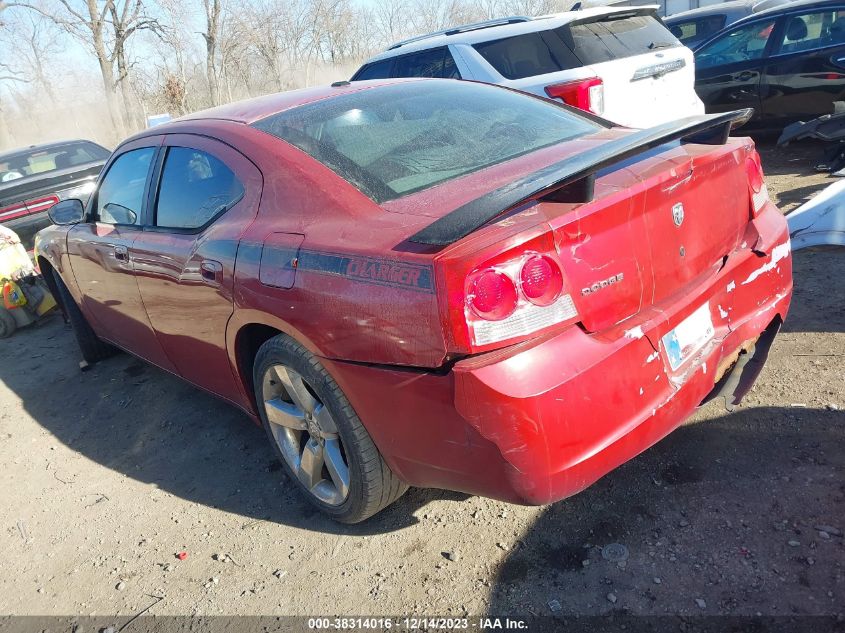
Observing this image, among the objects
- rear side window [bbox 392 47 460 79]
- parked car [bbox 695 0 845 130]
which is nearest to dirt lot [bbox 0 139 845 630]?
rear side window [bbox 392 47 460 79]

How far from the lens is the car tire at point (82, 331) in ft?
15.5

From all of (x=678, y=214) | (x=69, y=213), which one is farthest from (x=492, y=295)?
(x=69, y=213)

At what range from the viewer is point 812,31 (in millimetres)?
7188

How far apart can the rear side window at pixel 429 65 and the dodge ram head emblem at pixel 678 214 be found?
426cm

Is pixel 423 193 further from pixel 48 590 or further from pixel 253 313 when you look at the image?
pixel 48 590

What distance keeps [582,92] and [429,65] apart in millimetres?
1892

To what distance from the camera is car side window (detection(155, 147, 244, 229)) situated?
2.87 metres

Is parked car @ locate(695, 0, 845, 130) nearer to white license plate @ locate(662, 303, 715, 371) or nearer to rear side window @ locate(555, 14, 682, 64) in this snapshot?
rear side window @ locate(555, 14, 682, 64)

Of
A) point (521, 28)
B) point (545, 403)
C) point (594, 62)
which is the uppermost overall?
point (521, 28)

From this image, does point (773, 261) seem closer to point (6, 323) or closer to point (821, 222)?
point (821, 222)

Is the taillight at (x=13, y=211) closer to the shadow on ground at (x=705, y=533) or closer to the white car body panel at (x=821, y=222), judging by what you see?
the shadow on ground at (x=705, y=533)

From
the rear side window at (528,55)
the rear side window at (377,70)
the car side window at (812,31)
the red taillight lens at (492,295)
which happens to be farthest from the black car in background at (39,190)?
the car side window at (812,31)

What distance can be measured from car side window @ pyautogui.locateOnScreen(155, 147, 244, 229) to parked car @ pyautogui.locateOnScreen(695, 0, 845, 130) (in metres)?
6.55

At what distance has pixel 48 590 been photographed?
8.87ft
